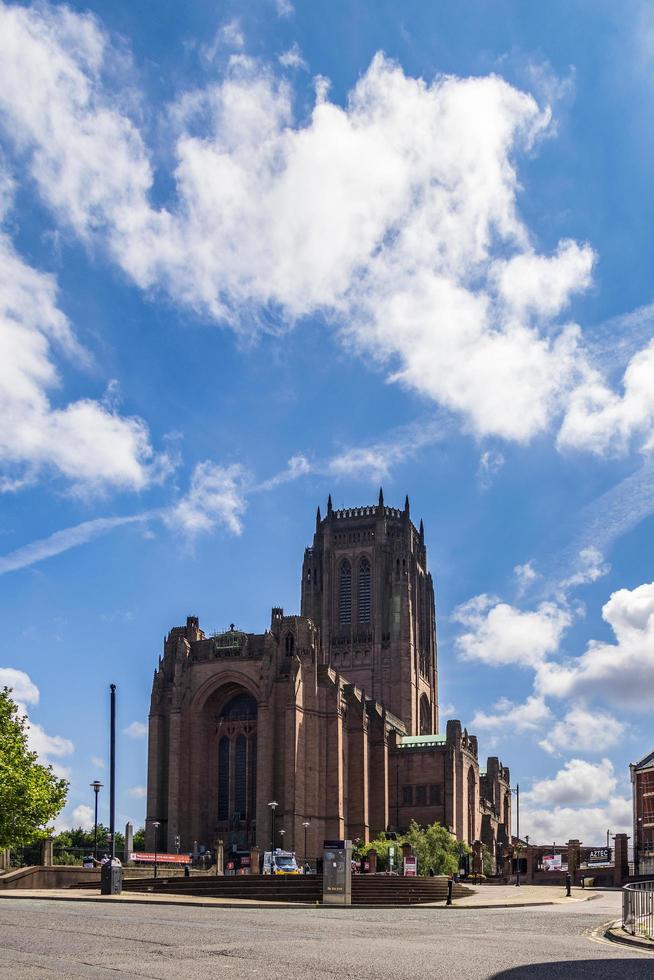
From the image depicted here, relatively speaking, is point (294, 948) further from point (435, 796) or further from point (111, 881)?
point (435, 796)

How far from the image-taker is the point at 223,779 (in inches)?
3231

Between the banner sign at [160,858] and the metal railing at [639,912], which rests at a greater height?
the metal railing at [639,912]

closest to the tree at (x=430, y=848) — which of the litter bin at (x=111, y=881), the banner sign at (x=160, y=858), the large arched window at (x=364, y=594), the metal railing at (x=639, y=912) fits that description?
the banner sign at (x=160, y=858)

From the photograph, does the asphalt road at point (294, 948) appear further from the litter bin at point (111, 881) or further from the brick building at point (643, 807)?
the brick building at point (643, 807)

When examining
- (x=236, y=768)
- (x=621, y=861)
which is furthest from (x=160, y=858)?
(x=621, y=861)

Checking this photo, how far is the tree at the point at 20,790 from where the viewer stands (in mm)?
45994

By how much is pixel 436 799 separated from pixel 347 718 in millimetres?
13615

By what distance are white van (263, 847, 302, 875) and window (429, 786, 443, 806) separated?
27845mm

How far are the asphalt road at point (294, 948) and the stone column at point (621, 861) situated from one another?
48016mm

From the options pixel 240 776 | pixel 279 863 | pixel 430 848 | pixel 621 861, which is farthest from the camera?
pixel 430 848

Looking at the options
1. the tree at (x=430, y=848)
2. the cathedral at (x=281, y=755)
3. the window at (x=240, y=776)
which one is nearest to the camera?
the cathedral at (x=281, y=755)

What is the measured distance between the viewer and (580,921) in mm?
29797

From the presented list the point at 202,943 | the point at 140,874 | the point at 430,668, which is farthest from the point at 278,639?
the point at 202,943

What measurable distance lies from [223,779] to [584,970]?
6849 centimetres
